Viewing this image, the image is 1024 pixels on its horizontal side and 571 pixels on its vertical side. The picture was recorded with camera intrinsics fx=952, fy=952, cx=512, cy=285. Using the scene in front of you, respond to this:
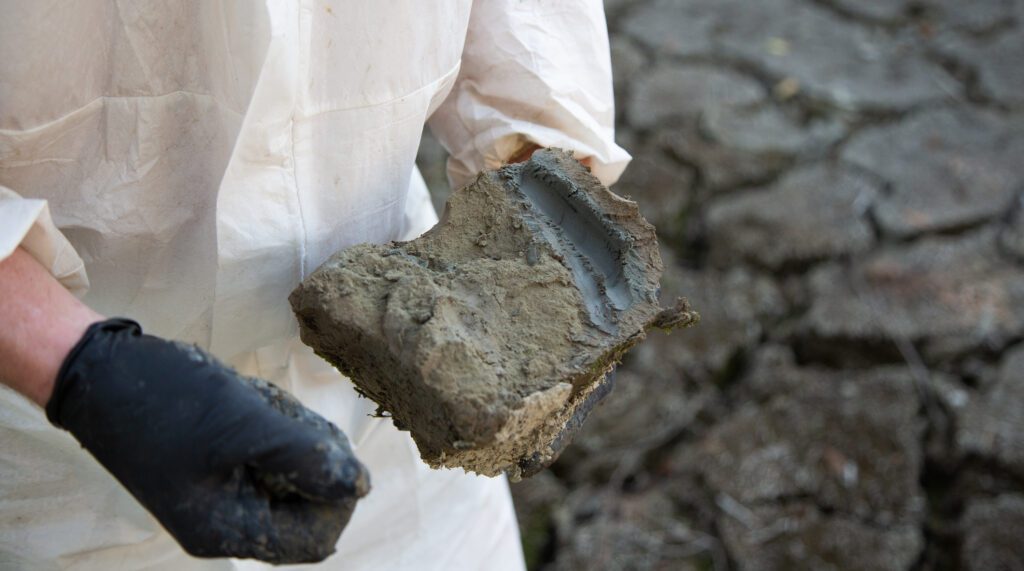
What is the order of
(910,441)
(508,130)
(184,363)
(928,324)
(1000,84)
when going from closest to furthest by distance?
(184,363), (508,130), (910,441), (928,324), (1000,84)

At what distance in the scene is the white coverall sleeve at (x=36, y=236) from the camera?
2.38 feet

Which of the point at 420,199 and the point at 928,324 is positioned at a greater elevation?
the point at 420,199

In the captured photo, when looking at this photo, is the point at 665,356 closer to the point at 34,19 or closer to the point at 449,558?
the point at 449,558

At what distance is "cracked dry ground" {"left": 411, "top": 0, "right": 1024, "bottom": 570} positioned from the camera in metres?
1.92

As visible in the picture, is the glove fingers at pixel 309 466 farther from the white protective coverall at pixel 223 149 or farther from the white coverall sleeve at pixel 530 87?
the white coverall sleeve at pixel 530 87

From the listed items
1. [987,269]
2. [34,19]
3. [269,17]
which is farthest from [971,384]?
[34,19]

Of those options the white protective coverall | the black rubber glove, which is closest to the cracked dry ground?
the white protective coverall

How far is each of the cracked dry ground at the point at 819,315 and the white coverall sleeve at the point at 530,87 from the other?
3.37ft

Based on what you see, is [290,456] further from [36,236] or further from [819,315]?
[819,315]

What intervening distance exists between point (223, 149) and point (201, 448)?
30 cm

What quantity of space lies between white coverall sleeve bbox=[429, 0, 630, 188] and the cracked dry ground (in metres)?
1.03

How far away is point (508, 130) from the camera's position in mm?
1091

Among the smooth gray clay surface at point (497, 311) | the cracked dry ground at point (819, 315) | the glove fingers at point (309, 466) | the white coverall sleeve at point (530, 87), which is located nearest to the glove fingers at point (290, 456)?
the glove fingers at point (309, 466)

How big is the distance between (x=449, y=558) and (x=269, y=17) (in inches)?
29.3
